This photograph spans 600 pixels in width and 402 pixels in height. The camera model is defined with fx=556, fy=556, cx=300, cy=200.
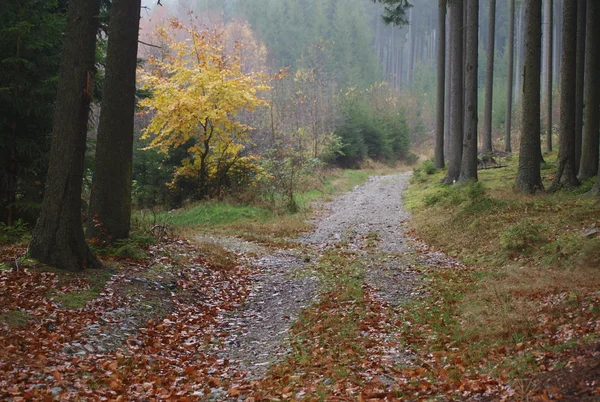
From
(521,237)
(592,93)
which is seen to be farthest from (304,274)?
(592,93)

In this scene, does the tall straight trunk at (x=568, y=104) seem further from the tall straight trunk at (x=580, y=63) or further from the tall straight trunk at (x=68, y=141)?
the tall straight trunk at (x=68, y=141)

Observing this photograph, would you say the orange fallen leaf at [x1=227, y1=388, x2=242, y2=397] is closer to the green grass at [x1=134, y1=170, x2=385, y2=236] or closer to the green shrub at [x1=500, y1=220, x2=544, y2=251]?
the green shrub at [x1=500, y1=220, x2=544, y2=251]

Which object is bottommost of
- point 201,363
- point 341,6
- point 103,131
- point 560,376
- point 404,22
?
point 201,363

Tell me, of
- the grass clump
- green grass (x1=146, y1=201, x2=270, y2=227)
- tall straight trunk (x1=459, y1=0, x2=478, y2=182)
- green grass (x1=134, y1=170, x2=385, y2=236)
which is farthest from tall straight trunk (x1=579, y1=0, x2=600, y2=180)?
the grass clump

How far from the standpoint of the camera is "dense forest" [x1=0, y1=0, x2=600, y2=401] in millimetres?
6250

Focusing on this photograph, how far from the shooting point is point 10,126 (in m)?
11.9

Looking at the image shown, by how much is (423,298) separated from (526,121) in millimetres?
9126

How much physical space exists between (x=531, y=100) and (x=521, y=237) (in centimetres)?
625

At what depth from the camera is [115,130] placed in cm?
1064

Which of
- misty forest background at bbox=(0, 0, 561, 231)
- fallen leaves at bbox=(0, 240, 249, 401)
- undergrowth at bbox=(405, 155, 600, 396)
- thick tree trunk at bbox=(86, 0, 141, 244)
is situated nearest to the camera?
fallen leaves at bbox=(0, 240, 249, 401)

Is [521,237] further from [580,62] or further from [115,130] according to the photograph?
[580,62]

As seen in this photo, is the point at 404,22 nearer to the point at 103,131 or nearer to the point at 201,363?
the point at 103,131

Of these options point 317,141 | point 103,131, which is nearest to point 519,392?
point 103,131

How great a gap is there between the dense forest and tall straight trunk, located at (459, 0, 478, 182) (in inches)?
3.0
